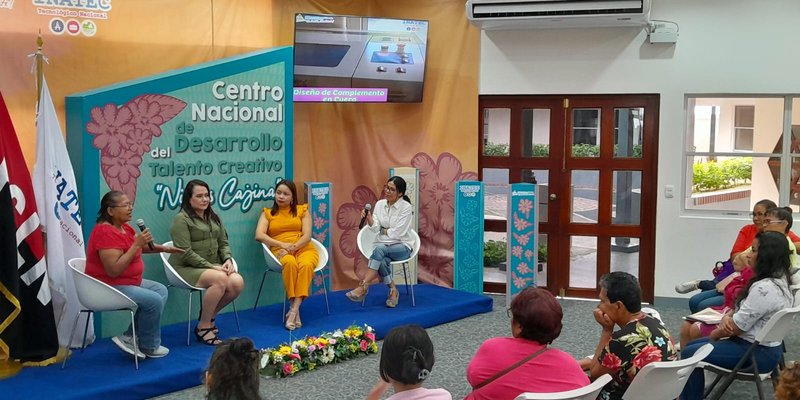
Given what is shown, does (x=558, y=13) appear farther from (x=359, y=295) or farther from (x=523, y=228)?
(x=359, y=295)

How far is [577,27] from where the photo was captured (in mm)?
7207

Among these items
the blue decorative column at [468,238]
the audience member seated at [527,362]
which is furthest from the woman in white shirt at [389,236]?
the audience member seated at [527,362]

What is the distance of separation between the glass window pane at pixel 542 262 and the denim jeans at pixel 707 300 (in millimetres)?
1978

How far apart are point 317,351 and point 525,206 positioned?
101 inches

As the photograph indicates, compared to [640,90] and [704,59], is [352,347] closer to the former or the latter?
[640,90]

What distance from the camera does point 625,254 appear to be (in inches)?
294

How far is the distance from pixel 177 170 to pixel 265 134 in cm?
86

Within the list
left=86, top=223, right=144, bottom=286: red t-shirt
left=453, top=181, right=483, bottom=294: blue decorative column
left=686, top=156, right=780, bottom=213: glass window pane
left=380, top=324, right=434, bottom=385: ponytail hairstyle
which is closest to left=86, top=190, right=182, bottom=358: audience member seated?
left=86, top=223, right=144, bottom=286: red t-shirt

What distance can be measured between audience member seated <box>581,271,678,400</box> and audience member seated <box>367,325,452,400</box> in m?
0.95

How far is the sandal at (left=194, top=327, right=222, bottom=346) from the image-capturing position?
5465mm

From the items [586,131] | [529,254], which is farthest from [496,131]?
[529,254]

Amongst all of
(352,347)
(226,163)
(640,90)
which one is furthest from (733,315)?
(226,163)

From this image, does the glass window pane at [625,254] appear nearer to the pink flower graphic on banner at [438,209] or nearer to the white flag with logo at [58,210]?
the pink flower graphic on banner at [438,209]

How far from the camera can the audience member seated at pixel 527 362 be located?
2.92m
